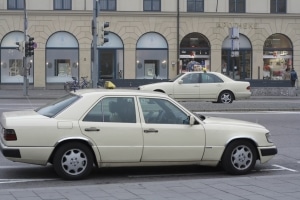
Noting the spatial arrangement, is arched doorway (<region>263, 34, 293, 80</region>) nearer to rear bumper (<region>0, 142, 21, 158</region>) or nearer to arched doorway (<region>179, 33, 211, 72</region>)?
arched doorway (<region>179, 33, 211, 72</region>)

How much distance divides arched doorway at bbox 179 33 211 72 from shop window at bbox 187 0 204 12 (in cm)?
183

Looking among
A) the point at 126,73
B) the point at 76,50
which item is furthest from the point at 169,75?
the point at 76,50

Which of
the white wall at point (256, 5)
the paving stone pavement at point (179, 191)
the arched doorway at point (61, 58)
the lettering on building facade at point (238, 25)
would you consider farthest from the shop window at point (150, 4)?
Result: the paving stone pavement at point (179, 191)

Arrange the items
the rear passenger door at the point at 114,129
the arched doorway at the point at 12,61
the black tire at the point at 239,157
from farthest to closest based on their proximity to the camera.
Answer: the arched doorway at the point at 12,61 → the black tire at the point at 239,157 → the rear passenger door at the point at 114,129

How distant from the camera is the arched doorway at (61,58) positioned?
134 feet

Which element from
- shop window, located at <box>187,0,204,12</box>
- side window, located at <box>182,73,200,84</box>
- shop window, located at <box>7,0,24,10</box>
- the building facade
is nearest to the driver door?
side window, located at <box>182,73,200,84</box>

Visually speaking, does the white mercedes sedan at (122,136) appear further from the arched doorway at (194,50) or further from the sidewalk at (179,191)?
the arched doorway at (194,50)

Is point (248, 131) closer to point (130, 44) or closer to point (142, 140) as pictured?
point (142, 140)

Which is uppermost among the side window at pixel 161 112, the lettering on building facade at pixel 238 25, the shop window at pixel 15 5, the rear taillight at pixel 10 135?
the shop window at pixel 15 5

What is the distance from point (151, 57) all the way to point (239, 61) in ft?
22.1

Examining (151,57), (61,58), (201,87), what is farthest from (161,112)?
(151,57)

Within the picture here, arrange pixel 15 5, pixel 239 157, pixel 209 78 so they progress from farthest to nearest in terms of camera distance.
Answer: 1. pixel 15 5
2. pixel 209 78
3. pixel 239 157

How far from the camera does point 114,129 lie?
8.46 m

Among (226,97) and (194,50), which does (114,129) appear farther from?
(194,50)
